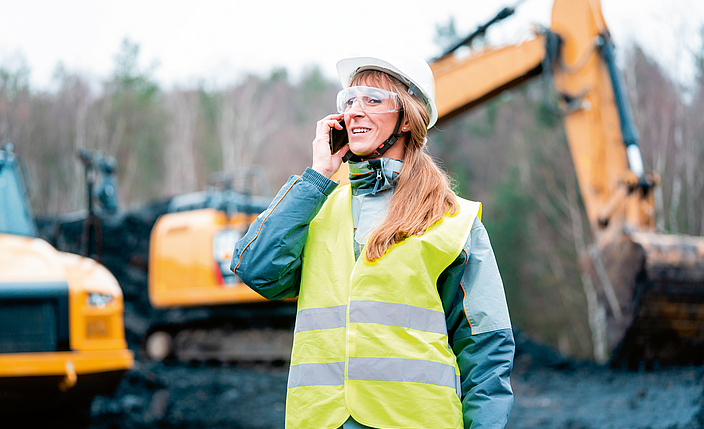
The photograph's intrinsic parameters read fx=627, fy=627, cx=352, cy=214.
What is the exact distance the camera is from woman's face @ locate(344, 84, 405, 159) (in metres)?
1.79

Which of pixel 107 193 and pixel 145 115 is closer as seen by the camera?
pixel 107 193

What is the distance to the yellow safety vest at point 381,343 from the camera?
5.00 ft

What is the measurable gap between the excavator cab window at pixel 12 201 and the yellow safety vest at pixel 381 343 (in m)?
4.36

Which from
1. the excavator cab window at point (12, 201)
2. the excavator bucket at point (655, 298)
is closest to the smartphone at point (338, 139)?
the excavator cab window at point (12, 201)

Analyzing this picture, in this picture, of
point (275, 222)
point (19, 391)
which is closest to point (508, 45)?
point (19, 391)

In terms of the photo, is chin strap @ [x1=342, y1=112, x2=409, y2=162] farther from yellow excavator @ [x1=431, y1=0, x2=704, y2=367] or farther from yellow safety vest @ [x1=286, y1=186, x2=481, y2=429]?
yellow excavator @ [x1=431, y1=0, x2=704, y2=367]

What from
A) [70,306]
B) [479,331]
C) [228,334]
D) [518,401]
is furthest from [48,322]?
[228,334]

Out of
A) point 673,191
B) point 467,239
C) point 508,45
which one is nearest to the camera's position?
point 467,239

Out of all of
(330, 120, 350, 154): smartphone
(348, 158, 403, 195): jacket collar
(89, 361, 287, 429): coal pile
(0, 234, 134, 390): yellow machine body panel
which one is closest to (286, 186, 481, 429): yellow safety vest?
(348, 158, 403, 195): jacket collar

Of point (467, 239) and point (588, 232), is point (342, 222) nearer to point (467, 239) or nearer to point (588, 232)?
point (467, 239)

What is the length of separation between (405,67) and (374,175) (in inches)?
13.0

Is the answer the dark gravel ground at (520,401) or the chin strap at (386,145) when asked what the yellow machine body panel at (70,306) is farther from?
the chin strap at (386,145)

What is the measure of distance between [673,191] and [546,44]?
1054cm

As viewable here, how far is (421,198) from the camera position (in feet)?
5.60
